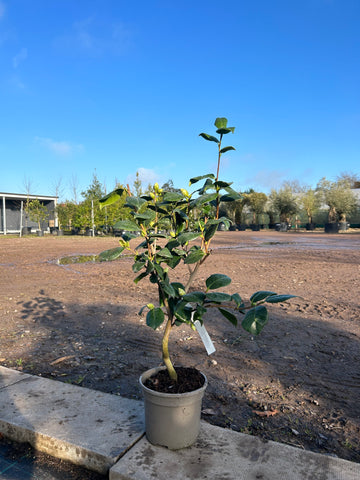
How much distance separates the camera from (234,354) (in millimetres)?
3223

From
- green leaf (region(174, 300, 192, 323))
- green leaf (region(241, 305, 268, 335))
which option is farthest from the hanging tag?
green leaf (region(241, 305, 268, 335))

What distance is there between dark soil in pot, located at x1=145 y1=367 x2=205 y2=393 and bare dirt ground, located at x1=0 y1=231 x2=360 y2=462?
1.40ft

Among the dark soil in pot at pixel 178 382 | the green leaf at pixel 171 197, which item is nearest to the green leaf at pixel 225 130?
the green leaf at pixel 171 197

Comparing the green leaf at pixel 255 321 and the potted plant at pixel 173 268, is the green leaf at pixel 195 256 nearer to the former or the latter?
the potted plant at pixel 173 268

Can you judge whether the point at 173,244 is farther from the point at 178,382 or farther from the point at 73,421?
the point at 73,421

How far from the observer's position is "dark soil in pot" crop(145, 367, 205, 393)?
5.97ft

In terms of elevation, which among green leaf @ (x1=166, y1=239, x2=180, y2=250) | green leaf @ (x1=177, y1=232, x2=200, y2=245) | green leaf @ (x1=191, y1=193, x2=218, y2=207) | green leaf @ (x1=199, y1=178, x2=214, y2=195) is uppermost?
green leaf @ (x1=199, y1=178, x2=214, y2=195)

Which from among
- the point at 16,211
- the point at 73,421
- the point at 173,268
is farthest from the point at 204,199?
the point at 16,211

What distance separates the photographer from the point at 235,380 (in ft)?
8.87

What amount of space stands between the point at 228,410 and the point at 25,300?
3961 millimetres

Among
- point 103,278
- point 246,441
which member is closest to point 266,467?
point 246,441

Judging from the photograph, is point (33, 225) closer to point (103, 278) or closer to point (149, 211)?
point (103, 278)

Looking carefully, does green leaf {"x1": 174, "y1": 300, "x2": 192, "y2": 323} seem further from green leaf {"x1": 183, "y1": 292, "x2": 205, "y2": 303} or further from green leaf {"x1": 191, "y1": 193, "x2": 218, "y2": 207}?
green leaf {"x1": 191, "y1": 193, "x2": 218, "y2": 207}

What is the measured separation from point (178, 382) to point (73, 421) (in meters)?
0.67
